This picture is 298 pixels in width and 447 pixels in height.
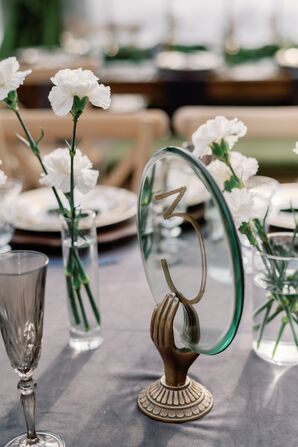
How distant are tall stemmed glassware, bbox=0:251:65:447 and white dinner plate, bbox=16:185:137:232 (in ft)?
2.10

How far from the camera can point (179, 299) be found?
0.89 m

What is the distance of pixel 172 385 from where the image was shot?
0.92 m

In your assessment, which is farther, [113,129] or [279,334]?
[113,129]

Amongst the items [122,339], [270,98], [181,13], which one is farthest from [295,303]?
[181,13]

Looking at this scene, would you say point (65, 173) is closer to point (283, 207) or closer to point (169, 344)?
point (169, 344)

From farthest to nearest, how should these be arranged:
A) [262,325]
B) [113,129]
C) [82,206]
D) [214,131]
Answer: [113,129], [82,206], [262,325], [214,131]

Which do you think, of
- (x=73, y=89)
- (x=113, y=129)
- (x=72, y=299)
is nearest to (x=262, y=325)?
(x=72, y=299)

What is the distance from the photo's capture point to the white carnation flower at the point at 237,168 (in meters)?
0.95

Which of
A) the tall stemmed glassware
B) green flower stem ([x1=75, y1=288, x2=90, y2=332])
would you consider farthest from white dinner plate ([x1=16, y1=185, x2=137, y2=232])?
the tall stemmed glassware

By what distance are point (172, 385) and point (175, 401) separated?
26 mm

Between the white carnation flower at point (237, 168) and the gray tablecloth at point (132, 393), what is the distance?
0.89 ft

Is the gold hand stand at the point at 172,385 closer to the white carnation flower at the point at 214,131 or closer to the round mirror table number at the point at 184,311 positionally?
the round mirror table number at the point at 184,311

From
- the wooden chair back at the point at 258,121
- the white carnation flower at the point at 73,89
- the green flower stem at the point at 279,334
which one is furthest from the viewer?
the wooden chair back at the point at 258,121

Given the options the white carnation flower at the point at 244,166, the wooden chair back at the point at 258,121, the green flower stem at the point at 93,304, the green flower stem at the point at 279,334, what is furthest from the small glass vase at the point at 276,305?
the wooden chair back at the point at 258,121
